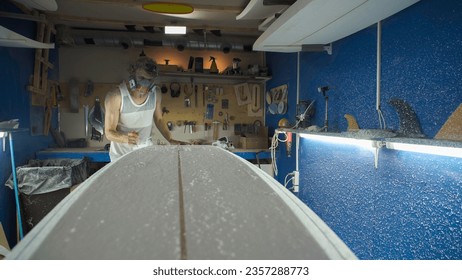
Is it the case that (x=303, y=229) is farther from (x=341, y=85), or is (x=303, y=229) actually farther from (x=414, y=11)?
(x=341, y=85)

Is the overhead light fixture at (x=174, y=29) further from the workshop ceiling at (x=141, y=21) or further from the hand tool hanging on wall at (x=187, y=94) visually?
the hand tool hanging on wall at (x=187, y=94)

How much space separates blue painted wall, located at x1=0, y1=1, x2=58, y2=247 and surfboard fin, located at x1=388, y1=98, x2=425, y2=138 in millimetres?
3128

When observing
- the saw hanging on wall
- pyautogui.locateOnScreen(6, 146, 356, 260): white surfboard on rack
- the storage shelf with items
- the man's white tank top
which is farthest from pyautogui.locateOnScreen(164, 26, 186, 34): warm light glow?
pyautogui.locateOnScreen(6, 146, 356, 260): white surfboard on rack

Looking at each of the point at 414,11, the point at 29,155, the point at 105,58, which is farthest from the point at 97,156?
the point at 414,11

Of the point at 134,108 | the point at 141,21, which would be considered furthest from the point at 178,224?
the point at 141,21

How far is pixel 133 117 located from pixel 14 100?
48.2 inches

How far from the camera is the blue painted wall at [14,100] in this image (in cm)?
269

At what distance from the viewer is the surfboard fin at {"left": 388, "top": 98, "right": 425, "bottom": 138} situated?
4.50 ft

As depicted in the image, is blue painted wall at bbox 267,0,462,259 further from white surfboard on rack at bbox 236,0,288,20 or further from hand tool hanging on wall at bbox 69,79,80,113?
hand tool hanging on wall at bbox 69,79,80,113

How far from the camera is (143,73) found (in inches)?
93.0

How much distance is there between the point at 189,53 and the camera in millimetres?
4238

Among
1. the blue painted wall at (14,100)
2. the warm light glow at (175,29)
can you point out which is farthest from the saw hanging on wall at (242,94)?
the blue painted wall at (14,100)

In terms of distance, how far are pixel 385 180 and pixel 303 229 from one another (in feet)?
4.28

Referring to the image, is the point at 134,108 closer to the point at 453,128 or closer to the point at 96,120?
the point at 96,120
